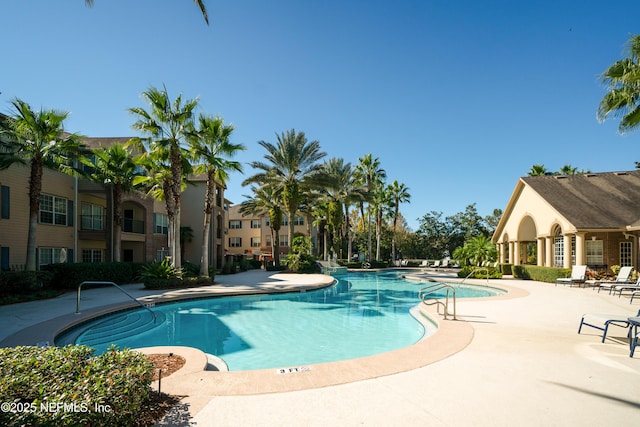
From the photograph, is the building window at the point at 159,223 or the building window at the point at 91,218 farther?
the building window at the point at 159,223

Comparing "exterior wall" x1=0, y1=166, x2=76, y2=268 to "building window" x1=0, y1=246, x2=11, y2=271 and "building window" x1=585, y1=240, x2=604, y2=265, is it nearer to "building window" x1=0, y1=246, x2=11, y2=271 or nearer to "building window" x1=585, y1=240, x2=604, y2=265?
"building window" x1=0, y1=246, x2=11, y2=271

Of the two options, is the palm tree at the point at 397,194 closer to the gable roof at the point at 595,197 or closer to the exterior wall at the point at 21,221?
the gable roof at the point at 595,197

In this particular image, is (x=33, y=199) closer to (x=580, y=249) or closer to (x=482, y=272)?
(x=482, y=272)

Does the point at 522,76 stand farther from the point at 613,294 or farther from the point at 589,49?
the point at 613,294

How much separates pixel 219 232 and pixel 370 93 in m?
21.5

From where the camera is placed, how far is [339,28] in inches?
585

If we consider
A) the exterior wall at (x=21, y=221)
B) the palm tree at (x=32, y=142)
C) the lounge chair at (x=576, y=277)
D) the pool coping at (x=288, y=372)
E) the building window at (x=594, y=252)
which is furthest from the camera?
the building window at (x=594, y=252)

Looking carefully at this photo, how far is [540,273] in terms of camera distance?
23.6 meters

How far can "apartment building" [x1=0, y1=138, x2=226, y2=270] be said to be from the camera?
17844mm

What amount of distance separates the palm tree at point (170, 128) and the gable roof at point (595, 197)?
2469cm

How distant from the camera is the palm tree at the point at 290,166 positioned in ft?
102

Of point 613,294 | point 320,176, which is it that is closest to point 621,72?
point 613,294

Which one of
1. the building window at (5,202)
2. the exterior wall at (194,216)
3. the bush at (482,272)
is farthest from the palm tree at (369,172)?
the building window at (5,202)

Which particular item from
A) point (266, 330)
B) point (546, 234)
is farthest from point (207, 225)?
point (546, 234)
